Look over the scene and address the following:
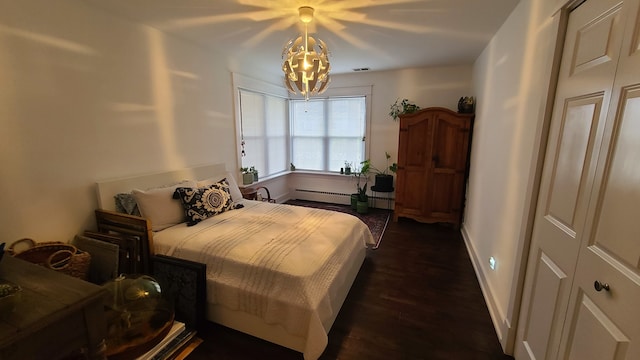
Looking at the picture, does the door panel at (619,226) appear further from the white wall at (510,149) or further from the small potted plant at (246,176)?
the small potted plant at (246,176)

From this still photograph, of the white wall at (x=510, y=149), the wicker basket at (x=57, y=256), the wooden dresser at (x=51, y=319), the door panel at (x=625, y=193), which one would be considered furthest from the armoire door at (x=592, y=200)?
the wicker basket at (x=57, y=256)

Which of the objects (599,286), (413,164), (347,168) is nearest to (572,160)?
(599,286)

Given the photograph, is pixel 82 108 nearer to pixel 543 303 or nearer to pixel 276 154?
pixel 276 154

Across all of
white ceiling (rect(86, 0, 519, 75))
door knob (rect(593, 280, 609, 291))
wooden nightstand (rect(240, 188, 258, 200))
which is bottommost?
wooden nightstand (rect(240, 188, 258, 200))

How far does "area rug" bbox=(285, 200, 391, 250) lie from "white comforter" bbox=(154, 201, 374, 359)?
4.36 ft

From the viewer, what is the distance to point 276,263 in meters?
1.86

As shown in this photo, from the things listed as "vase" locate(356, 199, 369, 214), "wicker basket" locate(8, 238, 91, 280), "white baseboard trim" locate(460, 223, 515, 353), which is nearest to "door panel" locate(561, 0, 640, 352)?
"white baseboard trim" locate(460, 223, 515, 353)

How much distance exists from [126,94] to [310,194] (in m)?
3.56

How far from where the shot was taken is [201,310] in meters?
1.96

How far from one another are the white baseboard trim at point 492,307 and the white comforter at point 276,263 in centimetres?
114

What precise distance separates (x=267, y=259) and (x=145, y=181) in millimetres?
1644

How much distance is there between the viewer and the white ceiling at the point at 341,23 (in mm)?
2168

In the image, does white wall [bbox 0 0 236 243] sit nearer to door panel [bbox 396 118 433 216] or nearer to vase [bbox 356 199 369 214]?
vase [bbox 356 199 369 214]

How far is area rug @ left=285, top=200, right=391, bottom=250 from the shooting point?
3.87m
